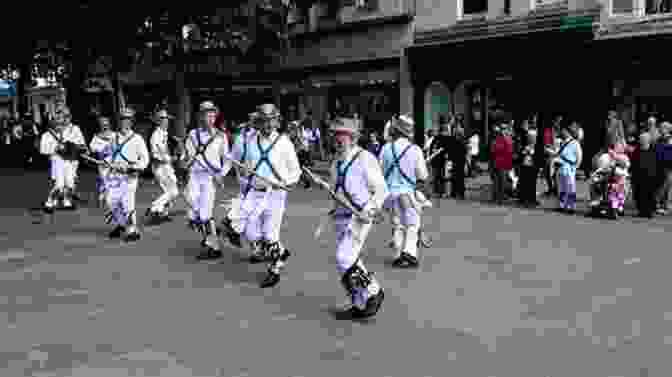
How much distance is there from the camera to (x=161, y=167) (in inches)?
558

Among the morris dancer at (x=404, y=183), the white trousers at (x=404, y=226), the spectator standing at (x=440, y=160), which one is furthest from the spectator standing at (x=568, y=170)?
the white trousers at (x=404, y=226)

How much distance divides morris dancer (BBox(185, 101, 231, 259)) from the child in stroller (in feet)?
25.8

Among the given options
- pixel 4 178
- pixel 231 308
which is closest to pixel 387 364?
pixel 231 308

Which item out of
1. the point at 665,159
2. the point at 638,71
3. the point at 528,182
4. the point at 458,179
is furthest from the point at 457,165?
the point at 638,71

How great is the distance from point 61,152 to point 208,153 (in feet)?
21.6

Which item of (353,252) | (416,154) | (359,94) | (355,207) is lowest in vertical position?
(353,252)

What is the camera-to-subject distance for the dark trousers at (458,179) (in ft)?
58.0

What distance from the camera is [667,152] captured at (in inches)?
578

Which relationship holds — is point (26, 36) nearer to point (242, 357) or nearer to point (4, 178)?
point (4, 178)

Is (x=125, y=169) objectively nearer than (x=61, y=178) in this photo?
Yes

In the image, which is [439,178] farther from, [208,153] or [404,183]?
[208,153]

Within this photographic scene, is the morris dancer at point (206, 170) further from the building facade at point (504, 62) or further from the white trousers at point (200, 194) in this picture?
the building facade at point (504, 62)

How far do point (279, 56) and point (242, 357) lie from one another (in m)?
23.6

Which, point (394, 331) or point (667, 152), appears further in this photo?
point (667, 152)
